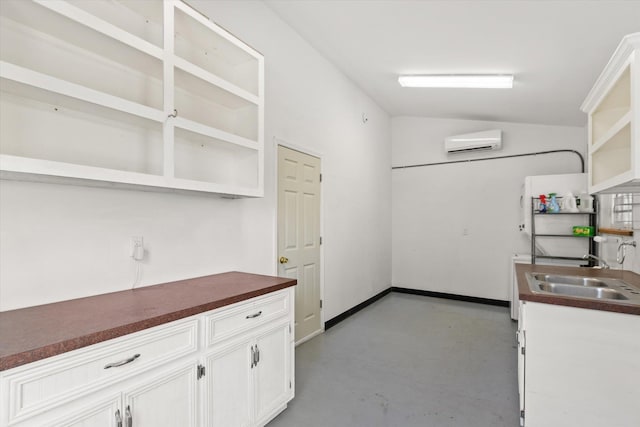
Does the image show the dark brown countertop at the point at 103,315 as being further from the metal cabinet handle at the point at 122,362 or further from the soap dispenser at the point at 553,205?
the soap dispenser at the point at 553,205

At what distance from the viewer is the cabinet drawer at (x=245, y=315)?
1688mm

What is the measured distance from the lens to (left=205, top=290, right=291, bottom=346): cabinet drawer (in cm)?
169

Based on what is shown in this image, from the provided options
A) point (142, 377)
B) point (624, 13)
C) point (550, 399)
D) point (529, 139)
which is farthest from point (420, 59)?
point (142, 377)

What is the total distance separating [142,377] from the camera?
136 centimetres

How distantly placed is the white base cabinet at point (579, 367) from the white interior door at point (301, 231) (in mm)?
2061

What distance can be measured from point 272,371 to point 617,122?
8.30 ft

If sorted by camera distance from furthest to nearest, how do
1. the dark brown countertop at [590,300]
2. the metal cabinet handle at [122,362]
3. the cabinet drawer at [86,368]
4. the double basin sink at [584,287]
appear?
the double basin sink at [584,287]
the dark brown countertop at [590,300]
the metal cabinet handle at [122,362]
the cabinet drawer at [86,368]

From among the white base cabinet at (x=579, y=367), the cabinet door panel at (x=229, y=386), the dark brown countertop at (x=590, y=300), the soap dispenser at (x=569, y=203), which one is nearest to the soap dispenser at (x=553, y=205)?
the soap dispenser at (x=569, y=203)

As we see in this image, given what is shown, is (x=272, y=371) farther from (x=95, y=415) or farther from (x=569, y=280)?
(x=569, y=280)

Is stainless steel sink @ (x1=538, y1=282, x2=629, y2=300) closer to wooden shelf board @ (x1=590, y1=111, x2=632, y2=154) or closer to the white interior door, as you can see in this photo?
wooden shelf board @ (x1=590, y1=111, x2=632, y2=154)

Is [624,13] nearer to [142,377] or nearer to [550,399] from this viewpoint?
[550,399]

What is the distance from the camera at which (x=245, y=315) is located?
188 centimetres

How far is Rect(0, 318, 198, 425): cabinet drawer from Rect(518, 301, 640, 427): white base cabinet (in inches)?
75.8

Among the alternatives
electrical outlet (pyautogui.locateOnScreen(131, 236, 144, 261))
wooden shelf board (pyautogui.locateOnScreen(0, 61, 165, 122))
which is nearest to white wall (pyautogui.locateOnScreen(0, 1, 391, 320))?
electrical outlet (pyautogui.locateOnScreen(131, 236, 144, 261))
